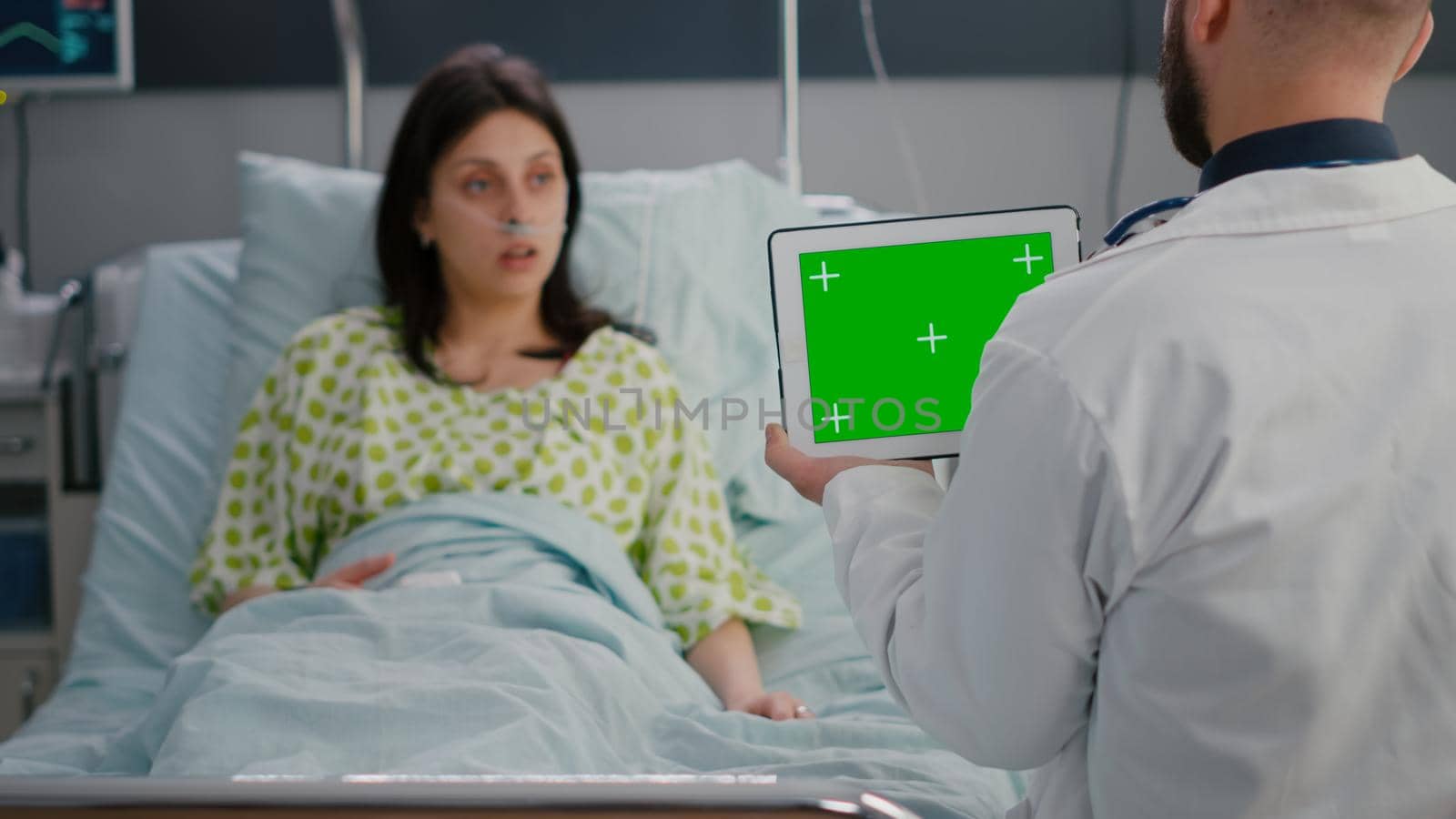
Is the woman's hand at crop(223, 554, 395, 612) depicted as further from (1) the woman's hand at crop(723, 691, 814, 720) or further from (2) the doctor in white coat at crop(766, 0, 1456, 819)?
(2) the doctor in white coat at crop(766, 0, 1456, 819)

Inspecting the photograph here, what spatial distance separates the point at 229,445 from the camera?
79.2 inches

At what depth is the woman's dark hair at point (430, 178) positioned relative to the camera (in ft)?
6.20

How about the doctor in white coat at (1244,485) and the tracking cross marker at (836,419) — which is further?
the tracking cross marker at (836,419)

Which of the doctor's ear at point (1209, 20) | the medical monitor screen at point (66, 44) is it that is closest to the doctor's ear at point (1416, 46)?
the doctor's ear at point (1209, 20)

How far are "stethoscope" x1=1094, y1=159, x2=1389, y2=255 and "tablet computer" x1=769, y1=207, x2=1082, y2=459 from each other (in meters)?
0.18

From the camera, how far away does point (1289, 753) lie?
0.75 m

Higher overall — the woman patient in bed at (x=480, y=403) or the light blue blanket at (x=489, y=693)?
the woman patient in bed at (x=480, y=403)

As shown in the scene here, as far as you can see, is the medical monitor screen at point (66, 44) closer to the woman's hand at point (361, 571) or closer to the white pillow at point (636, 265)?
the white pillow at point (636, 265)

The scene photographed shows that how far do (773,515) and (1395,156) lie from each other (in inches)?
48.7

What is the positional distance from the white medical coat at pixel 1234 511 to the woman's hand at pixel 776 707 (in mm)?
667

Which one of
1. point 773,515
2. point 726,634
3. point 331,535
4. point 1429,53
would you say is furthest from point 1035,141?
point 331,535

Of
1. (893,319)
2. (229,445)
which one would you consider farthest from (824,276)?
(229,445)

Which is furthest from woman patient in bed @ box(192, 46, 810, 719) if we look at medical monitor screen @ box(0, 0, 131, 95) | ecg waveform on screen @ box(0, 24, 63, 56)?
ecg waveform on screen @ box(0, 24, 63, 56)

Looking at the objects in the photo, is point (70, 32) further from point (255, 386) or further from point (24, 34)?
point (255, 386)
